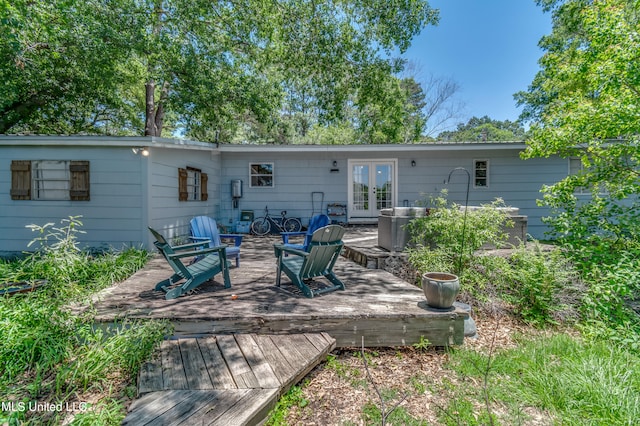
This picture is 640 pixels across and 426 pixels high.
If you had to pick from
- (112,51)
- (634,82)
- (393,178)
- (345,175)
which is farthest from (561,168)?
(112,51)

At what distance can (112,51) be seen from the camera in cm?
745

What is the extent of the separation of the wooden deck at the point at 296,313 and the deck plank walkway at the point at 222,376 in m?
0.11

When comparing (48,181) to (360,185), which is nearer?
(48,181)

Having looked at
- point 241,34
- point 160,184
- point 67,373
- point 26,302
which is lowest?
point 67,373

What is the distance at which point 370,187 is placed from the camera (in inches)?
370

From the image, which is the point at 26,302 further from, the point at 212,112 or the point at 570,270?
the point at 212,112

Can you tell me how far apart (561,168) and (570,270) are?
6.14 metres

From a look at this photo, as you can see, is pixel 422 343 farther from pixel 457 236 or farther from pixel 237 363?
pixel 457 236

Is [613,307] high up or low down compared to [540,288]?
down

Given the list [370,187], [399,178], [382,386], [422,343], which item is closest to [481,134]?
[399,178]

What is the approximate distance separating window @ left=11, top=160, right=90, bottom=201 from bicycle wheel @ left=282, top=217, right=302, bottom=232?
4657 millimetres

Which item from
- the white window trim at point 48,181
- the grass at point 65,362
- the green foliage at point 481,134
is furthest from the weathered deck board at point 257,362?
the green foliage at point 481,134

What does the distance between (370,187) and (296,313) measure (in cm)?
709

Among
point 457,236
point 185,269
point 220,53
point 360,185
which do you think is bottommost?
point 185,269
